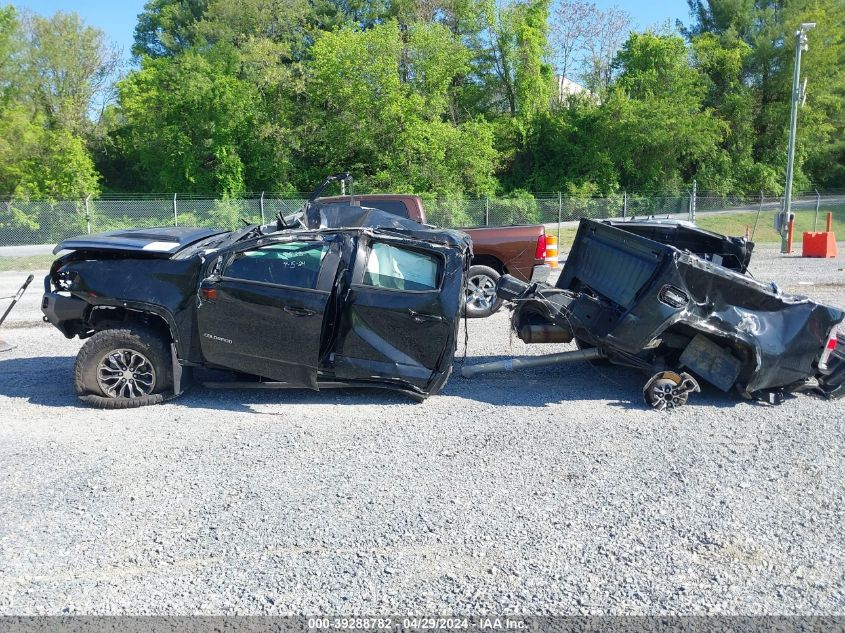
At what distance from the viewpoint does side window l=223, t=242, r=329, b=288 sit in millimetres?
6496

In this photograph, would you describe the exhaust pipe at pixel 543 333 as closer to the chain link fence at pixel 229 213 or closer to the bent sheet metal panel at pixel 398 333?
the bent sheet metal panel at pixel 398 333

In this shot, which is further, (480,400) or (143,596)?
(480,400)

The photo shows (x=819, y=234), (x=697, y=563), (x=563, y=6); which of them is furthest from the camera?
(x=563, y=6)

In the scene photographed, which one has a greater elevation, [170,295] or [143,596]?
[170,295]

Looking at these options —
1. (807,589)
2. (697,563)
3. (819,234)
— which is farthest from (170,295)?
(819,234)

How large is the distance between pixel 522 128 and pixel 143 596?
44.0 meters

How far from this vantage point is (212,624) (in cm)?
348

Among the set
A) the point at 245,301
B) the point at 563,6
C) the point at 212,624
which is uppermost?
the point at 563,6

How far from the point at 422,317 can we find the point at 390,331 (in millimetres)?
308

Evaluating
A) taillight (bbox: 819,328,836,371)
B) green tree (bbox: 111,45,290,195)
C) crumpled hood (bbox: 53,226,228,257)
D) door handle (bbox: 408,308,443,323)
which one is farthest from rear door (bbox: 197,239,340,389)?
green tree (bbox: 111,45,290,195)

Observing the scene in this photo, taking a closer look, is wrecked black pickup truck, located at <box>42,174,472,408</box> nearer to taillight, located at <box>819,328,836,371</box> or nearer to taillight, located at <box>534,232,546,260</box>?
taillight, located at <box>819,328,836,371</box>

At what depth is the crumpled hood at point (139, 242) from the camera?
A: 6668 millimetres

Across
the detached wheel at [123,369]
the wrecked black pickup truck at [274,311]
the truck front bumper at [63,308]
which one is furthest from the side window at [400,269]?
the truck front bumper at [63,308]

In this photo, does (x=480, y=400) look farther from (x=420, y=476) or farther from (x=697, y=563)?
(x=697, y=563)
